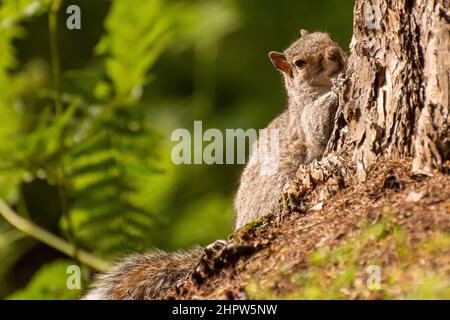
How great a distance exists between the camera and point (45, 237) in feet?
17.4

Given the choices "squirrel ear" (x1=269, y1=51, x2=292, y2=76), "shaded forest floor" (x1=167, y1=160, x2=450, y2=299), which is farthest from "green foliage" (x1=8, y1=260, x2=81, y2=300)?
"shaded forest floor" (x1=167, y1=160, x2=450, y2=299)

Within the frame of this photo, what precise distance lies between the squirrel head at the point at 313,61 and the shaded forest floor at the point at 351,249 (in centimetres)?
108

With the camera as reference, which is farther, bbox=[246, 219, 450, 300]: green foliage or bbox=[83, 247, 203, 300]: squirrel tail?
bbox=[83, 247, 203, 300]: squirrel tail

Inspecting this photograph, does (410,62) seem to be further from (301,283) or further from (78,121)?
(78,121)

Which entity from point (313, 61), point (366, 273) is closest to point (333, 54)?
point (313, 61)

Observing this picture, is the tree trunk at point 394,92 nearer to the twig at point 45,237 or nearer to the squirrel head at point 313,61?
the squirrel head at point 313,61

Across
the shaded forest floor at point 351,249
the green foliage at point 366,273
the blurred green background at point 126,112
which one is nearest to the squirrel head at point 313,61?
the blurred green background at point 126,112

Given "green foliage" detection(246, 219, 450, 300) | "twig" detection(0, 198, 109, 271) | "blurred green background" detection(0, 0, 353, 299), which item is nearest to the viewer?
"green foliage" detection(246, 219, 450, 300)

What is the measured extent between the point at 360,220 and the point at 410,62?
61cm

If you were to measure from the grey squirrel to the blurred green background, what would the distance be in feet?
2.64

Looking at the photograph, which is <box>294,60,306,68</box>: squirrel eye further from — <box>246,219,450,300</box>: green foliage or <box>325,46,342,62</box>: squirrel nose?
<box>246,219,450,300</box>: green foliage

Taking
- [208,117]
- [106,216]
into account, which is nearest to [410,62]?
[106,216]

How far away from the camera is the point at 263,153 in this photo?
14.1 feet

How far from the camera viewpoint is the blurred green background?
4973mm
